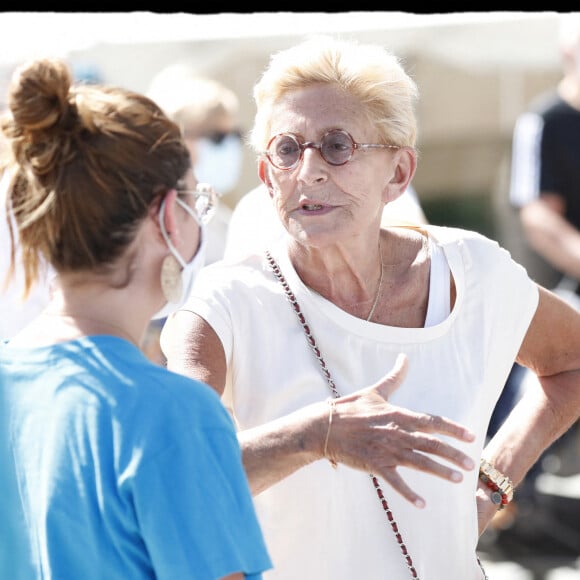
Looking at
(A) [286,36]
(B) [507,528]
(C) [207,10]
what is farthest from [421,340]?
(A) [286,36]

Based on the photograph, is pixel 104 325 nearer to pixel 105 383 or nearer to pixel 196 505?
pixel 105 383

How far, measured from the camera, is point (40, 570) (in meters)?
1.55

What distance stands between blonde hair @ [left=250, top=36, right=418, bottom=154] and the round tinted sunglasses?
56 mm

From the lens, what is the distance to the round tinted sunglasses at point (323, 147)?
227 cm

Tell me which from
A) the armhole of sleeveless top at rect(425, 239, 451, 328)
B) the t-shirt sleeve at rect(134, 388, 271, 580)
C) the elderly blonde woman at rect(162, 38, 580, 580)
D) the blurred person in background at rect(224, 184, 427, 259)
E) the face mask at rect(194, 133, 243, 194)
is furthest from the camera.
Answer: the face mask at rect(194, 133, 243, 194)

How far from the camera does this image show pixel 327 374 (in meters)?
2.23

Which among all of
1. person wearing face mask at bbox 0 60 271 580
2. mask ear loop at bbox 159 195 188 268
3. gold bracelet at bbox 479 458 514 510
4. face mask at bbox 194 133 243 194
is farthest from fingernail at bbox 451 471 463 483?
face mask at bbox 194 133 243 194

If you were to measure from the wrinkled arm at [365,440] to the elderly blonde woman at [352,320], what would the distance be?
0.94 ft

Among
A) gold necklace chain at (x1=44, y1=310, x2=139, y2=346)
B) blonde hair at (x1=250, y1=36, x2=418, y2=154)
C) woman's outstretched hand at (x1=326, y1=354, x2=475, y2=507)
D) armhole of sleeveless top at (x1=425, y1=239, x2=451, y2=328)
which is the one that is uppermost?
blonde hair at (x1=250, y1=36, x2=418, y2=154)

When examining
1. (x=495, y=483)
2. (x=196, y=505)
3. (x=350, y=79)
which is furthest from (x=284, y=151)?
(x=196, y=505)

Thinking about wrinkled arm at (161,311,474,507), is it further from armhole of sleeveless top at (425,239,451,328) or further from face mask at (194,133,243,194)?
face mask at (194,133,243,194)

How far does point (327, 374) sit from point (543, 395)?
69 centimetres

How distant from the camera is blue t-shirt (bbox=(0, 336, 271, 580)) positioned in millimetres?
1468

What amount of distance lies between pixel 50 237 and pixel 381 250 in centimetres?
105
